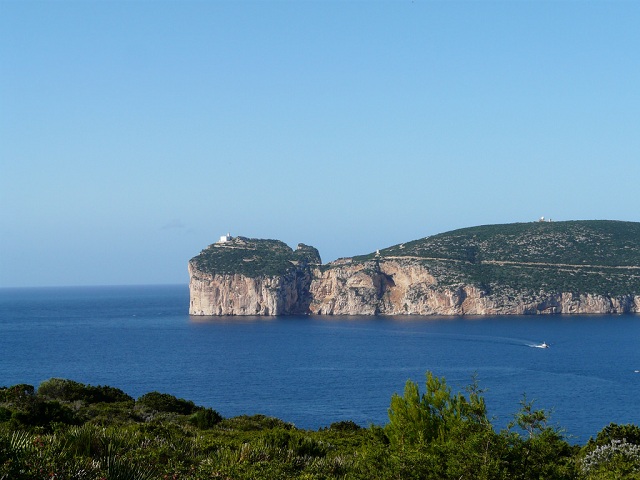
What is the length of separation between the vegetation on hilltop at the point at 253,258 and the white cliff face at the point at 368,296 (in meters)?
1.34

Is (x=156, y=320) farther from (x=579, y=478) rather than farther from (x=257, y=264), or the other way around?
(x=579, y=478)

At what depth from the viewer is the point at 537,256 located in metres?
134

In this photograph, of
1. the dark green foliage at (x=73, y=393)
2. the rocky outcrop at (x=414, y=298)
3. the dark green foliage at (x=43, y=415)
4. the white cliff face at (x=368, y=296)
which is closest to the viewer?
the dark green foliage at (x=43, y=415)

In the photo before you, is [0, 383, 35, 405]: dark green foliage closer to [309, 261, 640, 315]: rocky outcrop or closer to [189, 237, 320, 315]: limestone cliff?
[309, 261, 640, 315]: rocky outcrop

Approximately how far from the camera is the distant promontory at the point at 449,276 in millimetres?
123188

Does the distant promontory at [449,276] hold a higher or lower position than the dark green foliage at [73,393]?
higher

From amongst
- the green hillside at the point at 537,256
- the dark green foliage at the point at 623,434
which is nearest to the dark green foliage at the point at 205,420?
the dark green foliage at the point at 623,434

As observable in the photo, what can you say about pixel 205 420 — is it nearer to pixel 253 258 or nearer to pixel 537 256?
pixel 537 256

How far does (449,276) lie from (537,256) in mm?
18205

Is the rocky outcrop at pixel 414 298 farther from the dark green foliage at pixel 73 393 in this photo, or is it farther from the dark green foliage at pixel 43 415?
the dark green foliage at pixel 43 415

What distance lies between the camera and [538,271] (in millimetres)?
126750

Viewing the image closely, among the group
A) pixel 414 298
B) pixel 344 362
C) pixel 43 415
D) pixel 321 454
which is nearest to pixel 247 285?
pixel 414 298

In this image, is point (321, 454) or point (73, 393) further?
point (73, 393)

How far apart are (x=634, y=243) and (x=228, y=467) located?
138 meters
